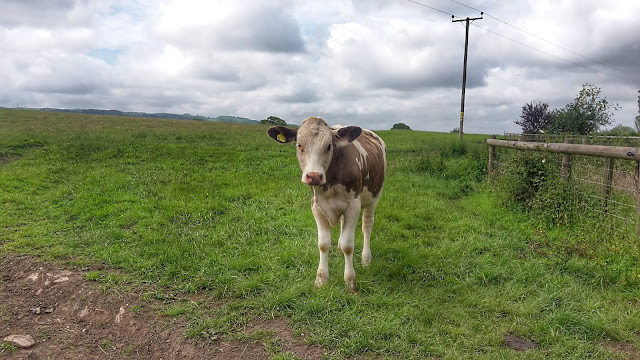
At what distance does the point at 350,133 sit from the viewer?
532cm

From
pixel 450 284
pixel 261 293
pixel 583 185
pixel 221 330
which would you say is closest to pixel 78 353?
pixel 221 330

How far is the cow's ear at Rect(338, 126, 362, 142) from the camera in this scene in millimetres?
5250

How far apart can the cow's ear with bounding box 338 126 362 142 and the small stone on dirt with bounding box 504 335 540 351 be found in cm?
289

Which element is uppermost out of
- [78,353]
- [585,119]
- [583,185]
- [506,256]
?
[585,119]

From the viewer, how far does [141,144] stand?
17.5 meters

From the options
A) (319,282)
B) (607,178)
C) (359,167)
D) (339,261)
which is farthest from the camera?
(607,178)

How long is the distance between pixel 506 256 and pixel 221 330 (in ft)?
14.9

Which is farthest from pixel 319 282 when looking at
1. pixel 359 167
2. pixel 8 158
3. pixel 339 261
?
pixel 8 158

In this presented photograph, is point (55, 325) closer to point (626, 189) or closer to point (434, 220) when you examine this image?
point (434, 220)

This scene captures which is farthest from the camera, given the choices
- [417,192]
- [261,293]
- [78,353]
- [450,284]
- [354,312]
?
[417,192]

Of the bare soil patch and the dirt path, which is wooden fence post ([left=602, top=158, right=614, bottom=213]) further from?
the bare soil patch

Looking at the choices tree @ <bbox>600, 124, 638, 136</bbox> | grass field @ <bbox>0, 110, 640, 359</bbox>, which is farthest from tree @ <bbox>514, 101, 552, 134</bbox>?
grass field @ <bbox>0, 110, 640, 359</bbox>

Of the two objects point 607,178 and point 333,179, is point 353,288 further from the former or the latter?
point 607,178

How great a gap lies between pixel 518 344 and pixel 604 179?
469cm
